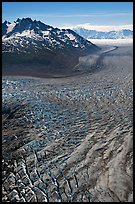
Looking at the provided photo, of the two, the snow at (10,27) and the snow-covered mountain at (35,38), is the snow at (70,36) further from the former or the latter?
the snow at (10,27)

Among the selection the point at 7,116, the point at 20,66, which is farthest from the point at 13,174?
the point at 20,66

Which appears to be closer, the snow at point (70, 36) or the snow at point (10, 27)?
the snow at point (70, 36)

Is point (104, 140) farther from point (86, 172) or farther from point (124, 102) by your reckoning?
point (124, 102)

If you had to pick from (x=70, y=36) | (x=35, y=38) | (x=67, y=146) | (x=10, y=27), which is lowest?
(x=67, y=146)

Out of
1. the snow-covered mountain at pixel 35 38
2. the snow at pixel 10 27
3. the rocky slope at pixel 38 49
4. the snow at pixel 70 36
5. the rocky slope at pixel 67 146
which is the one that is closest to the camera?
the rocky slope at pixel 67 146

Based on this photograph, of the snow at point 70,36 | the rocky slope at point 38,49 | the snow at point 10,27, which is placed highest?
the snow at point 10,27

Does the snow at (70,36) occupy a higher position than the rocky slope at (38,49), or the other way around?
the snow at (70,36)

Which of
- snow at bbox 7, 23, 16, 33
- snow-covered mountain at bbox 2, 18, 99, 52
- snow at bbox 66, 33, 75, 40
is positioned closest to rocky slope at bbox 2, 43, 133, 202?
snow-covered mountain at bbox 2, 18, 99, 52

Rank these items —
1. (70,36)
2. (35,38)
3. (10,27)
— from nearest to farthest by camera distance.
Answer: (35,38), (70,36), (10,27)

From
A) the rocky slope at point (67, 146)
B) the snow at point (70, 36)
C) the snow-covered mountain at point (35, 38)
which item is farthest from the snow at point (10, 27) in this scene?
the rocky slope at point (67, 146)

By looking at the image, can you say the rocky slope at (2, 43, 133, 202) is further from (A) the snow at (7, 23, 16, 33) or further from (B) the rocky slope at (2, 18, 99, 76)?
(A) the snow at (7, 23, 16, 33)

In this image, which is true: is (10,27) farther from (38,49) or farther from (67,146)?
(67,146)

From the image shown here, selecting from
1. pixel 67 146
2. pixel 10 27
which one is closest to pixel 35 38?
pixel 10 27
